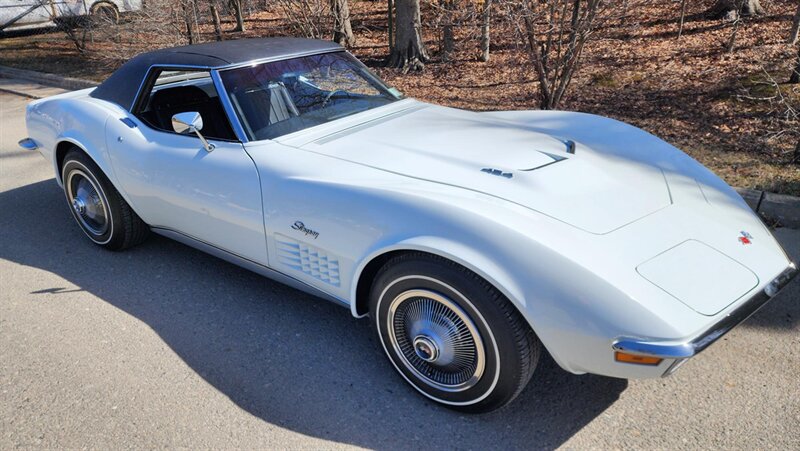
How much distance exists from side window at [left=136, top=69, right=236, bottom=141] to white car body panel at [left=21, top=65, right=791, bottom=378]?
158 mm

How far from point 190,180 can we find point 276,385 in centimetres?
128

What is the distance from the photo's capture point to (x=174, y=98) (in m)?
4.07

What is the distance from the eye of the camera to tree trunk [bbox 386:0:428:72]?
372 inches

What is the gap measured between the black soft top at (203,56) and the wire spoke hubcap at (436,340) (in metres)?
1.90

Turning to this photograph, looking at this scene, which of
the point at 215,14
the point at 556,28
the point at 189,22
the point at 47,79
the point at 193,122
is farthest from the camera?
the point at 47,79

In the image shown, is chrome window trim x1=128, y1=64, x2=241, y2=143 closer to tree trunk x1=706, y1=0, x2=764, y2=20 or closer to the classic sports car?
the classic sports car

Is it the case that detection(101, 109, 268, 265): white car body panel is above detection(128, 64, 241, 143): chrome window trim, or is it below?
below

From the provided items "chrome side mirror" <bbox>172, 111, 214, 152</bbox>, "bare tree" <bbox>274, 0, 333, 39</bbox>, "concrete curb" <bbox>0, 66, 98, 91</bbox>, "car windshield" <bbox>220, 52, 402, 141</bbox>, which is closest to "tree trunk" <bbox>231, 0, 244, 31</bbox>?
"concrete curb" <bbox>0, 66, 98, 91</bbox>

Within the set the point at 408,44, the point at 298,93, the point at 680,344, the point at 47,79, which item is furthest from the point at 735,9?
the point at 47,79

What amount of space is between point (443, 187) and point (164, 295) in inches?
80.5

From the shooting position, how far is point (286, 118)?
3.42 meters

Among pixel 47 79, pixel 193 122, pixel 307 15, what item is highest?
pixel 307 15

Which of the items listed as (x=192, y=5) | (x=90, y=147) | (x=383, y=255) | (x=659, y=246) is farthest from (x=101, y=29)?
(x=659, y=246)

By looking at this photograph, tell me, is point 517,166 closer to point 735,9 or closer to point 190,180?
point 190,180
